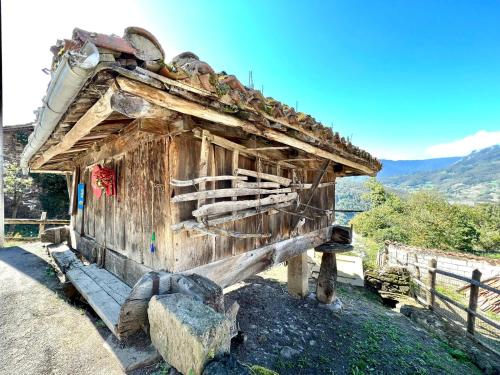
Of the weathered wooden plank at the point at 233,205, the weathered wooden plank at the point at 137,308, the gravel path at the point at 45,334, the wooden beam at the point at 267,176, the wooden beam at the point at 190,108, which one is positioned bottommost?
the gravel path at the point at 45,334

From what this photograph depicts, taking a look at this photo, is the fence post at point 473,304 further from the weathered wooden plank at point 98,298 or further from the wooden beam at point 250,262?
the weathered wooden plank at point 98,298

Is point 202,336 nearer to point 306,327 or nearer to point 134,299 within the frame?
point 134,299

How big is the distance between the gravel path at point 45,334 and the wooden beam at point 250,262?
1.21 metres

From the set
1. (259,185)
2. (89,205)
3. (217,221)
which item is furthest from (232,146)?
(89,205)

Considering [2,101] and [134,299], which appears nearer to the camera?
[134,299]

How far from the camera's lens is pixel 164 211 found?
2.70 m

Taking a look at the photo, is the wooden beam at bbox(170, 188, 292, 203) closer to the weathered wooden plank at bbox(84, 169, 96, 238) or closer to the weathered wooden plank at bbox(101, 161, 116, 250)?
the weathered wooden plank at bbox(101, 161, 116, 250)

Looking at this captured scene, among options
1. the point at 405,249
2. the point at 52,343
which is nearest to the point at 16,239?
the point at 52,343

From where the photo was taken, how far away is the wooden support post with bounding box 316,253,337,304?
6199 millimetres

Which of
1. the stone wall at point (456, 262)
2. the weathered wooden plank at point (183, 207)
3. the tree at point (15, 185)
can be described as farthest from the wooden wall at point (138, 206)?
the stone wall at point (456, 262)

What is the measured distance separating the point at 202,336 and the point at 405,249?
19.9 m

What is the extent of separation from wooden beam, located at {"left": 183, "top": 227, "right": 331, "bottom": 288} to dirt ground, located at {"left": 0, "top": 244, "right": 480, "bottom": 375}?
3.79ft

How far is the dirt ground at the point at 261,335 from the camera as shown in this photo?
2.43 meters

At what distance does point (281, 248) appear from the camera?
14.1 ft
